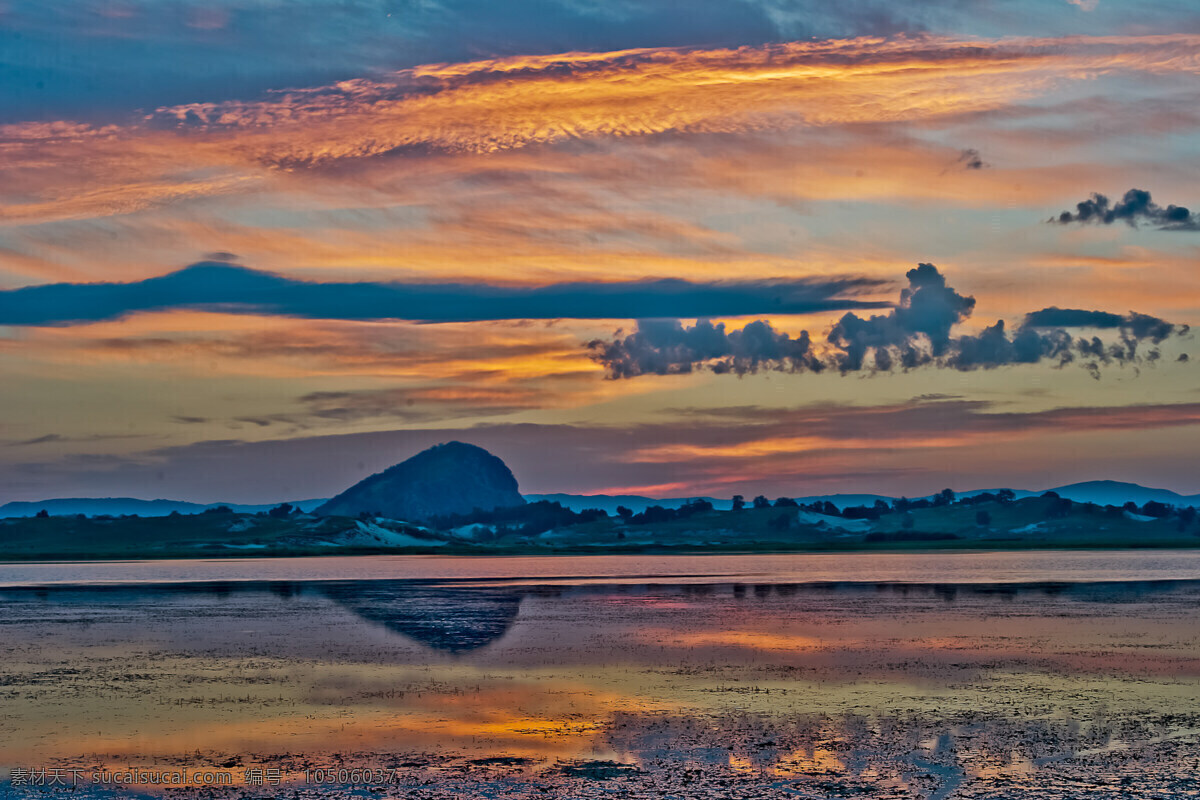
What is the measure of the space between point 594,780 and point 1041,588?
83391 mm

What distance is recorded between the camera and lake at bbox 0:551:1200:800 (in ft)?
98.0

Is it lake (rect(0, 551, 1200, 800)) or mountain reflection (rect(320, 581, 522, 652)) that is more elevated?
lake (rect(0, 551, 1200, 800))

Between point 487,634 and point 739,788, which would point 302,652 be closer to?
point 487,634

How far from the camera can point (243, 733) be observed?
119 feet

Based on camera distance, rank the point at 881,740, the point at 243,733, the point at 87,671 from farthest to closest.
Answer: the point at 87,671 < the point at 243,733 < the point at 881,740

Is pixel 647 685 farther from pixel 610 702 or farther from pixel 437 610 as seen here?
pixel 437 610

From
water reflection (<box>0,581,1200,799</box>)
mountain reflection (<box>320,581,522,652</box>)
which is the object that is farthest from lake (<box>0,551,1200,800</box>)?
mountain reflection (<box>320,581,522,652</box>)

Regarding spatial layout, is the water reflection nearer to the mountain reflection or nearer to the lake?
the lake

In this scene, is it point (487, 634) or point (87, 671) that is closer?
point (87, 671)

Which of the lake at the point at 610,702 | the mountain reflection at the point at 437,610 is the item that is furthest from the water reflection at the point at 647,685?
the mountain reflection at the point at 437,610

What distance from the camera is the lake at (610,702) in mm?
29859

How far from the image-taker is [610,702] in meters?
40.6

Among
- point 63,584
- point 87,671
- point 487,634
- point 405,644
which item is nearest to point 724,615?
point 487,634

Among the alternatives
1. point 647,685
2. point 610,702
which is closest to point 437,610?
point 647,685
